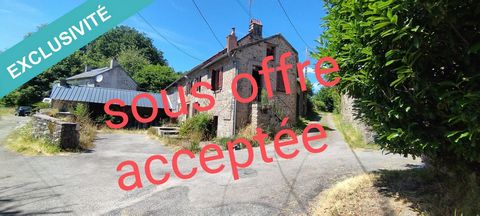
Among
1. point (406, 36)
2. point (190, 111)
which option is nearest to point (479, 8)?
point (406, 36)

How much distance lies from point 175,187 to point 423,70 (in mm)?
4831

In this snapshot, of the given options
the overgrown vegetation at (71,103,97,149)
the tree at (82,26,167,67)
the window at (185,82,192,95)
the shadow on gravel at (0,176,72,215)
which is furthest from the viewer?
the tree at (82,26,167,67)

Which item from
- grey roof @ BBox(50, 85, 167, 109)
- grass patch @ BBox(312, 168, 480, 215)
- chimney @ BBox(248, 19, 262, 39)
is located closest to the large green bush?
grass patch @ BBox(312, 168, 480, 215)

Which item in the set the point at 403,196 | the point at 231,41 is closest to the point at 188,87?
the point at 231,41

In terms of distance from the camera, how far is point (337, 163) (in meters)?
7.22

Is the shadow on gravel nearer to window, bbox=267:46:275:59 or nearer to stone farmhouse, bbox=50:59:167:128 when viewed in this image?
window, bbox=267:46:275:59

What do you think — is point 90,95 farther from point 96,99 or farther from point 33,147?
point 33,147

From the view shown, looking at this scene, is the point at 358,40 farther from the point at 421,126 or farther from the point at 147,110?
the point at 147,110

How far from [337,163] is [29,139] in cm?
1148

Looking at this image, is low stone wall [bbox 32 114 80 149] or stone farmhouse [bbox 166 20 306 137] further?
stone farmhouse [bbox 166 20 306 137]

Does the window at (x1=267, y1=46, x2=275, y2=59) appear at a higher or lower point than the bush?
higher

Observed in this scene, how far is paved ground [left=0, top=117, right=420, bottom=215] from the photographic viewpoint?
450 cm

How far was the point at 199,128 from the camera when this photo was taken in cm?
1505

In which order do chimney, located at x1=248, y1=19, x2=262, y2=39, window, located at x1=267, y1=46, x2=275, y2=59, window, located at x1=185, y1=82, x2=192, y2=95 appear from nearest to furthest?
1. window, located at x1=267, y1=46, x2=275, y2=59
2. chimney, located at x1=248, y1=19, x2=262, y2=39
3. window, located at x1=185, y1=82, x2=192, y2=95
